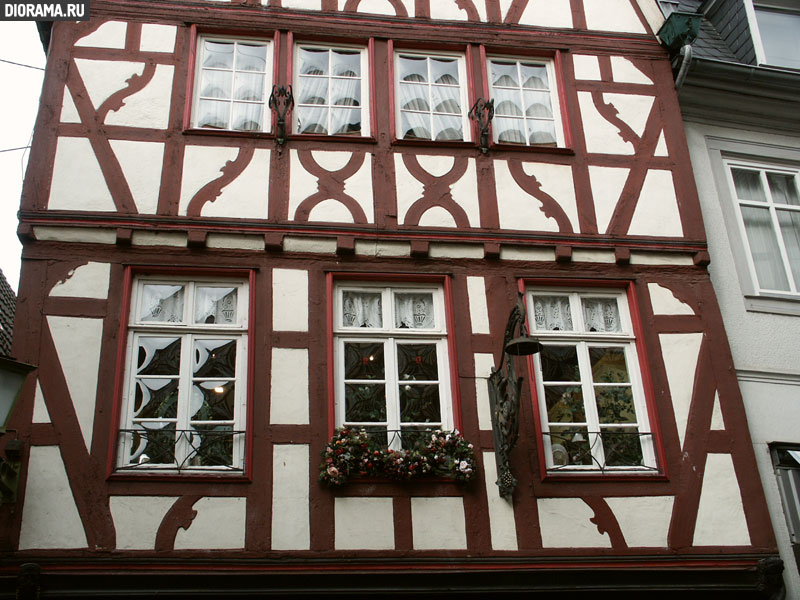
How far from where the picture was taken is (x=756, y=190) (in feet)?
34.2

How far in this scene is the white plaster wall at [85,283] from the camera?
27.4ft

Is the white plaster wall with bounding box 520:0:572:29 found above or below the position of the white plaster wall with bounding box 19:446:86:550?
above

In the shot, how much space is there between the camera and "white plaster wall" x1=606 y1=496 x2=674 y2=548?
8023mm

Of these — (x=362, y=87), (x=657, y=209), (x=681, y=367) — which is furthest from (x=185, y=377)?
(x=657, y=209)

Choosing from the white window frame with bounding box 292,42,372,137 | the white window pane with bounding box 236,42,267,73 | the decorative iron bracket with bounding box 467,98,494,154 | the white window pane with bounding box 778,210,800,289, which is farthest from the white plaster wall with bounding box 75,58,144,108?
the white window pane with bounding box 778,210,800,289

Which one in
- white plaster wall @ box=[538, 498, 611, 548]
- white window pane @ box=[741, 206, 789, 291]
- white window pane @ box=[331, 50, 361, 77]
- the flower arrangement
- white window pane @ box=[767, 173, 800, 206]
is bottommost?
white plaster wall @ box=[538, 498, 611, 548]

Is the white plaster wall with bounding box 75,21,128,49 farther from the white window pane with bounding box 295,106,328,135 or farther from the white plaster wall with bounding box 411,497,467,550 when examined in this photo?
the white plaster wall with bounding box 411,497,467,550

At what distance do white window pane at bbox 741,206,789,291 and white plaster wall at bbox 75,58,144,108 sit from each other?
6383 millimetres

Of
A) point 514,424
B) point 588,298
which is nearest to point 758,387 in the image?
point 588,298

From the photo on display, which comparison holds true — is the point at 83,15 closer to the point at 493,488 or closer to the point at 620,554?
the point at 493,488

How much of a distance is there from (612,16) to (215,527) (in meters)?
6.95

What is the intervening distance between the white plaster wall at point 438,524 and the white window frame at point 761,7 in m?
6.14

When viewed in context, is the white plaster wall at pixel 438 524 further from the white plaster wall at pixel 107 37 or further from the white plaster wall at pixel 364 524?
the white plaster wall at pixel 107 37

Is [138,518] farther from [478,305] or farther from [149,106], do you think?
[149,106]
